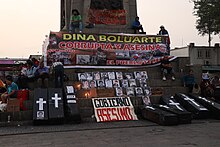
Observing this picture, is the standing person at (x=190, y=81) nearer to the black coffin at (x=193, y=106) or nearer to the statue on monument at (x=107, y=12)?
the black coffin at (x=193, y=106)

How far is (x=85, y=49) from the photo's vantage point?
558 inches

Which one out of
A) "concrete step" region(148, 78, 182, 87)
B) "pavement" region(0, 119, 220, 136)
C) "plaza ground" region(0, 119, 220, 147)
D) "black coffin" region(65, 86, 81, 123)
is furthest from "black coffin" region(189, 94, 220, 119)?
"black coffin" region(65, 86, 81, 123)

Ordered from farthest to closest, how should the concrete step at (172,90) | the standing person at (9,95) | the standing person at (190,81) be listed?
the standing person at (190,81)
the concrete step at (172,90)
the standing person at (9,95)

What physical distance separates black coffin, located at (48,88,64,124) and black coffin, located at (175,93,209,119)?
186 inches

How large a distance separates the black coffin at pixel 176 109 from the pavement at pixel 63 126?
0.51 metres

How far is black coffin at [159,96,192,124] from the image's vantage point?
9812 mm

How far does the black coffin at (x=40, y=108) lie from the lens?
9.68 m

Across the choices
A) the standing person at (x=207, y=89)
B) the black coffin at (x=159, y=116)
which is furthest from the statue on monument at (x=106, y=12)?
the black coffin at (x=159, y=116)

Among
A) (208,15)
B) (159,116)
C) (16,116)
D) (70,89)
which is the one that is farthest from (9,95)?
(208,15)

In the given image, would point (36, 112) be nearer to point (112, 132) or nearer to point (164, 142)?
point (112, 132)

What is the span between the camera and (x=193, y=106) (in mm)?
11172

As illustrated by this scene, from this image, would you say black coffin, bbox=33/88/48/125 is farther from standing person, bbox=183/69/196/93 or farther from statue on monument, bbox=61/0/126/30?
statue on monument, bbox=61/0/126/30

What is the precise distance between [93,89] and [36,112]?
3.03 meters

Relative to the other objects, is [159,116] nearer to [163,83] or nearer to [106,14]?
[163,83]
